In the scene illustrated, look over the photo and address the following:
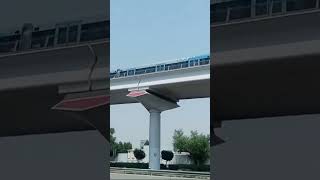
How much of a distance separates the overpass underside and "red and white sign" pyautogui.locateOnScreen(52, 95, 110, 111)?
0.04m

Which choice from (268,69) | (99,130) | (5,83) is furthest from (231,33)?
(5,83)

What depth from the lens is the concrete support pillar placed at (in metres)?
5.23

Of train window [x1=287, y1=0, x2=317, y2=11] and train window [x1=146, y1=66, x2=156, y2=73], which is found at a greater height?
train window [x1=287, y1=0, x2=317, y2=11]

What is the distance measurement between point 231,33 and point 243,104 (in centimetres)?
68

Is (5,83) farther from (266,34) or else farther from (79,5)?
(266,34)

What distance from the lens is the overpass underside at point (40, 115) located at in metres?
5.39

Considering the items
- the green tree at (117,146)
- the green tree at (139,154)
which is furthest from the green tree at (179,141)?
the green tree at (117,146)

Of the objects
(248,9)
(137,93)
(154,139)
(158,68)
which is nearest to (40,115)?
(137,93)

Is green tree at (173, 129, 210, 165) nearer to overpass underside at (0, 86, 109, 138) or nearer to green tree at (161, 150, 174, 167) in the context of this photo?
green tree at (161, 150, 174, 167)

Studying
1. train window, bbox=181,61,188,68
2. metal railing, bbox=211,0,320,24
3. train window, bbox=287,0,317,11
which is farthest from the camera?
train window, bbox=181,61,188,68

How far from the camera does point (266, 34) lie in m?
4.48

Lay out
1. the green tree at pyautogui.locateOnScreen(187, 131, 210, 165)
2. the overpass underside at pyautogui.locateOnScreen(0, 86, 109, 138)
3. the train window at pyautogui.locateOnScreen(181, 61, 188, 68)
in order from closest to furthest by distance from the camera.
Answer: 1. the green tree at pyautogui.locateOnScreen(187, 131, 210, 165)
2. the train window at pyautogui.locateOnScreen(181, 61, 188, 68)
3. the overpass underside at pyautogui.locateOnScreen(0, 86, 109, 138)

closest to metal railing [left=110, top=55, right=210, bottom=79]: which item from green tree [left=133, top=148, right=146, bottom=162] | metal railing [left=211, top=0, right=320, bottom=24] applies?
metal railing [left=211, top=0, right=320, bottom=24]

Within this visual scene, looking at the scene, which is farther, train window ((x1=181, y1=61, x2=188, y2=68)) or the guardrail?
train window ((x1=181, y1=61, x2=188, y2=68))
